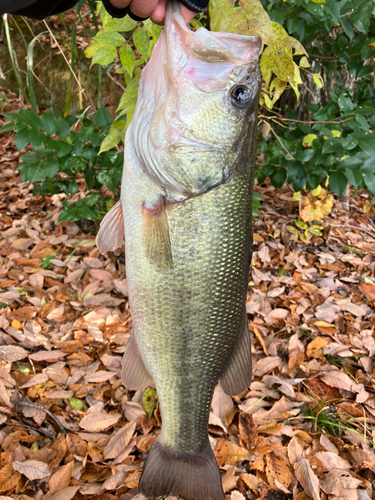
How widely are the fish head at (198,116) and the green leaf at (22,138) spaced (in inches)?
65.1

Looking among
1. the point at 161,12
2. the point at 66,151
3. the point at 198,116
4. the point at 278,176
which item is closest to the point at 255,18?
the point at 161,12

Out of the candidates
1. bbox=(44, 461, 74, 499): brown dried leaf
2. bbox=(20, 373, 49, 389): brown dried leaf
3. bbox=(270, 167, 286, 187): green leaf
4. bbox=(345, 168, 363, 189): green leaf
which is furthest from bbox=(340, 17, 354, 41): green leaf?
bbox=(44, 461, 74, 499): brown dried leaf

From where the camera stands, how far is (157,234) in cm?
133

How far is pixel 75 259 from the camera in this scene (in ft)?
11.7

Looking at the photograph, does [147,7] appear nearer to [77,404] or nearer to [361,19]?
[361,19]

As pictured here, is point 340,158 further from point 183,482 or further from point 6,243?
point 6,243

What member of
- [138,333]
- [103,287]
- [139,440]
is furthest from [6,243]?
[138,333]

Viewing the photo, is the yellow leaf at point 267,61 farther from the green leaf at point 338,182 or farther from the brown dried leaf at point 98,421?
the brown dried leaf at point 98,421

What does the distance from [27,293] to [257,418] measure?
6.50 ft

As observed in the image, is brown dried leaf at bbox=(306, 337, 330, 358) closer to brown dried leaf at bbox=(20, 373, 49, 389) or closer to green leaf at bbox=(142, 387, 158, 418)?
green leaf at bbox=(142, 387, 158, 418)

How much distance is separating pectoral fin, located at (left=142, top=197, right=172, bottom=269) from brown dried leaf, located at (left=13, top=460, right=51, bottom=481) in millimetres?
1330

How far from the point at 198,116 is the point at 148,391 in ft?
5.81

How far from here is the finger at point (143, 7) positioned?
4.00 feet

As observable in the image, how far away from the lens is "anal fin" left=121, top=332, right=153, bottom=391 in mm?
1620
